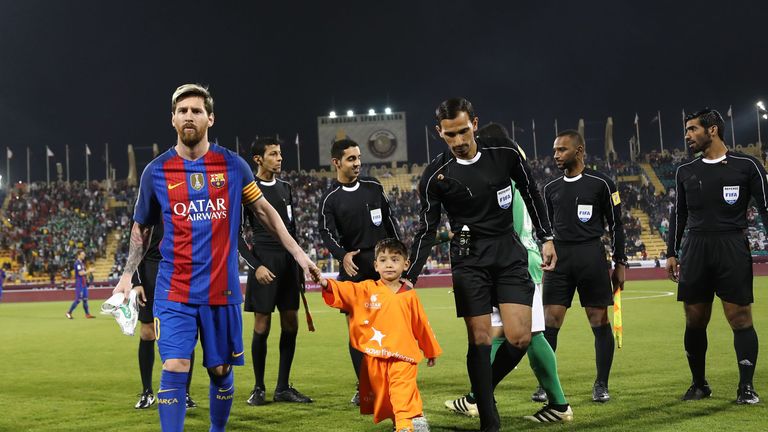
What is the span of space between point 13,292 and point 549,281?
34.3m

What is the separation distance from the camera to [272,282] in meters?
7.36

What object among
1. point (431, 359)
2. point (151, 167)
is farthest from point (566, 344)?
point (151, 167)

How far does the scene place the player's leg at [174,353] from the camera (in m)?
4.40

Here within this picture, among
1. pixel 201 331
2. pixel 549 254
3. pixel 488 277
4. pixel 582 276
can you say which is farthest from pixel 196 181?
pixel 582 276

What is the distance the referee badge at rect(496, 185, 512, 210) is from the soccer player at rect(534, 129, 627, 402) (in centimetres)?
178

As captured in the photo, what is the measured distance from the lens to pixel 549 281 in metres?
7.11

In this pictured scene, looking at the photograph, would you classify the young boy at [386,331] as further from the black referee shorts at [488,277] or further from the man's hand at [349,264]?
the man's hand at [349,264]

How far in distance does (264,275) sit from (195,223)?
2302mm

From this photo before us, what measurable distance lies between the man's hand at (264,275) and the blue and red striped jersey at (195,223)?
206 centimetres

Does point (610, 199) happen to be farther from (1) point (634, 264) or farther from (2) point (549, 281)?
(1) point (634, 264)

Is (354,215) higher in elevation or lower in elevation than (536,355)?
higher

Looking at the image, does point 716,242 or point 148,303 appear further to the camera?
point 148,303

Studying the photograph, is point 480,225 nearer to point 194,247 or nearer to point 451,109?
point 451,109

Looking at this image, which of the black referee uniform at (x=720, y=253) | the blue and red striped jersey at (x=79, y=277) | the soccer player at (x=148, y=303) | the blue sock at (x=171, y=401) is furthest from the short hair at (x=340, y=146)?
the blue and red striped jersey at (x=79, y=277)
